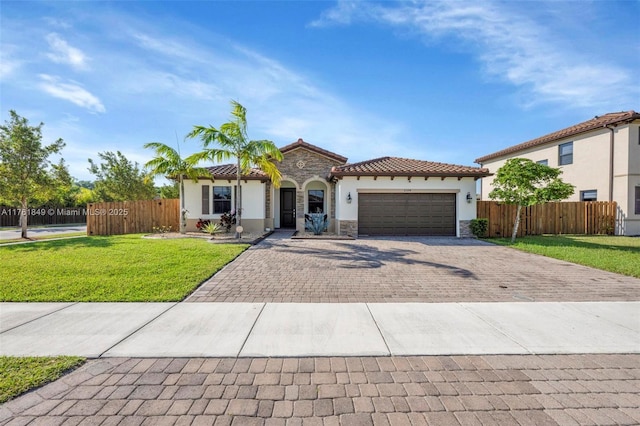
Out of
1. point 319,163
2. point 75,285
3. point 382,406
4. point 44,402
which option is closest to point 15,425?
point 44,402

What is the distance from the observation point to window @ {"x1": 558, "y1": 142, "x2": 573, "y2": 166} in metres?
18.8

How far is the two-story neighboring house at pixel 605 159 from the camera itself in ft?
51.0

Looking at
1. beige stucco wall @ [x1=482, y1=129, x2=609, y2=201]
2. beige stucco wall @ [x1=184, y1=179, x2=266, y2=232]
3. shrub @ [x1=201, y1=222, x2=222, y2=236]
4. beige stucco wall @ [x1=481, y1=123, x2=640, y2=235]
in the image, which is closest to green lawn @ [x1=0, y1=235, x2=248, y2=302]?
shrub @ [x1=201, y1=222, x2=222, y2=236]

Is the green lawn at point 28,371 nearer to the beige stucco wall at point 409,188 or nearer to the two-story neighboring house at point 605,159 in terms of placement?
the beige stucco wall at point 409,188

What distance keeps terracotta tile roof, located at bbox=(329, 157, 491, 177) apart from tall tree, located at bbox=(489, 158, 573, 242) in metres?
1.33

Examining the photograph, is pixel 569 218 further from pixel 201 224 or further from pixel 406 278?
pixel 201 224

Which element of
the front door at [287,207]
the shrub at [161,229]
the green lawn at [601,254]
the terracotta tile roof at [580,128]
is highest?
the terracotta tile roof at [580,128]

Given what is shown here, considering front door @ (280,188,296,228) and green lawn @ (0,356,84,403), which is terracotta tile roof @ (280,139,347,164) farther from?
green lawn @ (0,356,84,403)

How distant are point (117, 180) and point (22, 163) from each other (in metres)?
10.3

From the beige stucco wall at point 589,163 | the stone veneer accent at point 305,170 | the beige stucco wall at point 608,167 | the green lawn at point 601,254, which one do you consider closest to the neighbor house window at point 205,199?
the stone veneer accent at point 305,170

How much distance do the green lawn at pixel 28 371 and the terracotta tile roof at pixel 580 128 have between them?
24.0m

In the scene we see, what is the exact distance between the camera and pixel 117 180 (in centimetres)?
2447

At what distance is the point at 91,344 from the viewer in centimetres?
361

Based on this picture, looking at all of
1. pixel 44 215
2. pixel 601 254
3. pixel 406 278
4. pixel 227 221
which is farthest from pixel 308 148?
pixel 44 215
